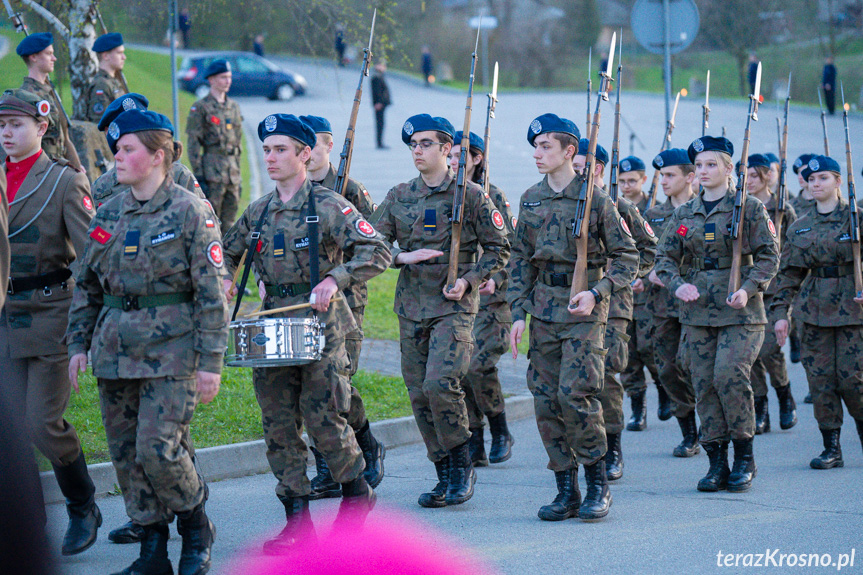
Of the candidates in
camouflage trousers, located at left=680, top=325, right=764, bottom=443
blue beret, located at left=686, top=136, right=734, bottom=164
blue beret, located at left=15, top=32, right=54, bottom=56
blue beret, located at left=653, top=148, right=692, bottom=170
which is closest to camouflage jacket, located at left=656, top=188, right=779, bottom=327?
camouflage trousers, located at left=680, top=325, right=764, bottom=443

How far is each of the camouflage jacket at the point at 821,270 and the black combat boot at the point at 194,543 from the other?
16.6ft

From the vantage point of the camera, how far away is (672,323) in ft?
30.2

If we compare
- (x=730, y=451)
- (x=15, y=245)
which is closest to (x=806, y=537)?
(x=730, y=451)

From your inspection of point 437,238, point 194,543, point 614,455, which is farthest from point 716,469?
point 194,543

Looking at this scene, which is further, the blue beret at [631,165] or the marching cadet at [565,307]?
the blue beret at [631,165]

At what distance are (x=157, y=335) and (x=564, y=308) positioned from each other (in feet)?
8.52

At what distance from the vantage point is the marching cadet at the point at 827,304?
8203mm

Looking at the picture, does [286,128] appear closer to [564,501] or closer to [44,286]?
[44,286]

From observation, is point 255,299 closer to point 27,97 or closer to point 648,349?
point 648,349

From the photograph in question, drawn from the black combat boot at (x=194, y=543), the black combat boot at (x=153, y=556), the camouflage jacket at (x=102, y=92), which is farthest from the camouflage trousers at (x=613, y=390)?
the camouflage jacket at (x=102, y=92)

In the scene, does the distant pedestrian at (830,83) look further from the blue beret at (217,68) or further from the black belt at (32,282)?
the black belt at (32,282)

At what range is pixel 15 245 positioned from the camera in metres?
5.89

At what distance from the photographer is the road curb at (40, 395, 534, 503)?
7.17m

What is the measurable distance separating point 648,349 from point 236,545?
4826 millimetres
